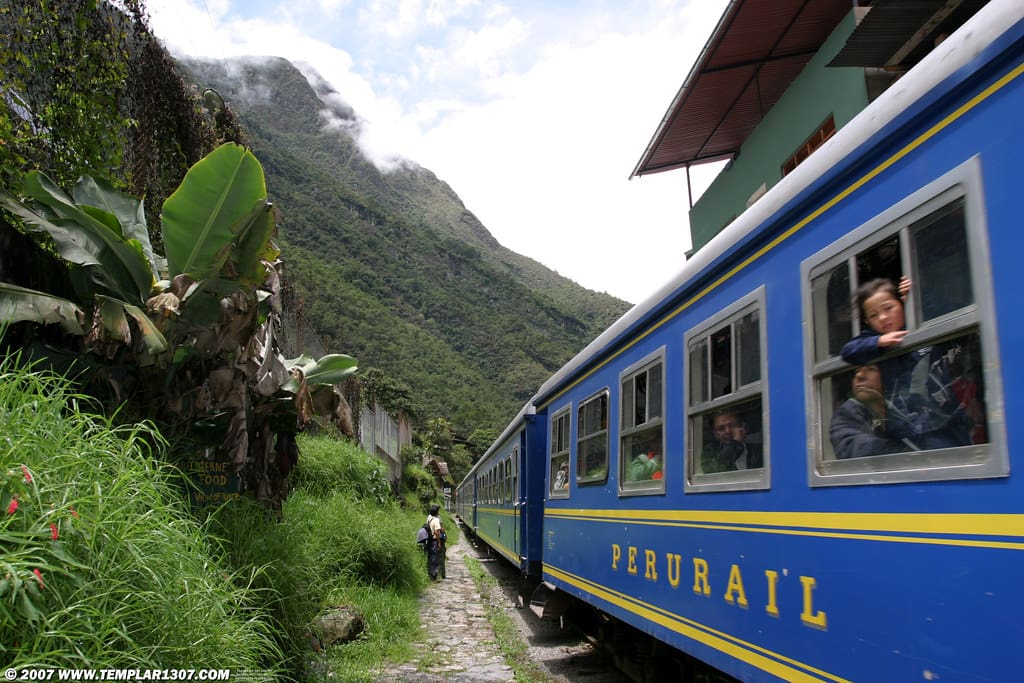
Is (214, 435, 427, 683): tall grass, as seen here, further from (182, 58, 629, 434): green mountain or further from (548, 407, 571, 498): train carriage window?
(182, 58, 629, 434): green mountain

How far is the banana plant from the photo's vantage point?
5102 millimetres

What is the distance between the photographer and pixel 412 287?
85.6 metres

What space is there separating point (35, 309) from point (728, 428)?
4389 millimetres

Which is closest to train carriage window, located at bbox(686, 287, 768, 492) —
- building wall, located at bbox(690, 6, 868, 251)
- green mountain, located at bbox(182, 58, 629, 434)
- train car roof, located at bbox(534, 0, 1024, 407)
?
train car roof, located at bbox(534, 0, 1024, 407)

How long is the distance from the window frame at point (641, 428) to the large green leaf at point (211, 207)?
3.05 meters

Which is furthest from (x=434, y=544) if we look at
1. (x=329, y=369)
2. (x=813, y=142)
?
(x=813, y=142)

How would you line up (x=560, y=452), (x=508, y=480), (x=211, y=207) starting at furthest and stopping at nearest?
(x=508, y=480), (x=560, y=452), (x=211, y=207)

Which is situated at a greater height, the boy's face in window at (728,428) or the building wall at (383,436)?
the building wall at (383,436)

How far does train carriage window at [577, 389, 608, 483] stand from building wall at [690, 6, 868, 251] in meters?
4.32

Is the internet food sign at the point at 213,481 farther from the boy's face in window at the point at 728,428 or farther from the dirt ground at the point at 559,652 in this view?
the boy's face in window at the point at 728,428

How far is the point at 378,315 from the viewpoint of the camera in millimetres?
67312

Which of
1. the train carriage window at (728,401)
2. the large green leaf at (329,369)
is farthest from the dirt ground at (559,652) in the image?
the train carriage window at (728,401)

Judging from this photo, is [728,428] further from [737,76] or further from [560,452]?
[737,76]

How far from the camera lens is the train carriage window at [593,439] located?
6047 mm
